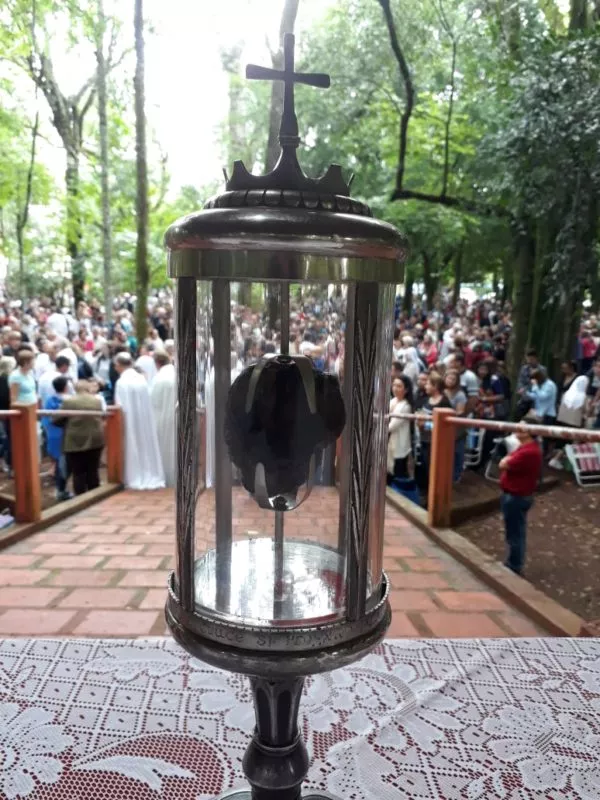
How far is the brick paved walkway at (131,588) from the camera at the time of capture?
318 cm

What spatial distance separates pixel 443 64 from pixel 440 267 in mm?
13065

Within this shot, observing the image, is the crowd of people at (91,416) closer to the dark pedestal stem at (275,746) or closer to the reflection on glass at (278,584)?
the reflection on glass at (278,584)

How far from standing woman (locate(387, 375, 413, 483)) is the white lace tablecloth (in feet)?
13.2

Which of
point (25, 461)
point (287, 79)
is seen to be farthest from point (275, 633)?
point (25, 461)

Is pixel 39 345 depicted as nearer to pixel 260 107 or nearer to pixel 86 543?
pixel 86 543

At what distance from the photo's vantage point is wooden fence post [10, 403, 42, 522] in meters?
5.09

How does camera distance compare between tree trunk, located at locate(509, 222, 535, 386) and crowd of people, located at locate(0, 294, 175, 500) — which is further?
tree trunk, located at locate(509, 222, 535, 386)

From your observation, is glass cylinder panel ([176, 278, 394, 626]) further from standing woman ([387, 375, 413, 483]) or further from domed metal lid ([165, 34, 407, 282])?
standing woman ([387, 375, 413, 483])

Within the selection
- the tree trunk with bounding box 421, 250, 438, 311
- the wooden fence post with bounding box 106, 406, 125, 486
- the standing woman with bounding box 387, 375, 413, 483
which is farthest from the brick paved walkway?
the tree trunk with bounding box 421, 250, 438, 311

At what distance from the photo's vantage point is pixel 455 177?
492 inches

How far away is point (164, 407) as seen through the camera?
25.0ft

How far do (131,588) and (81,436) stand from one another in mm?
3393

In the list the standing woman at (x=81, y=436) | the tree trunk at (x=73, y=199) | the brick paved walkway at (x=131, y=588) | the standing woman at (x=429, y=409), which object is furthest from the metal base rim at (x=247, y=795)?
the tree trunk at (x=73, y=199)

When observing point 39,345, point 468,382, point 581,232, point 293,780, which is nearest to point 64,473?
point 39,345
